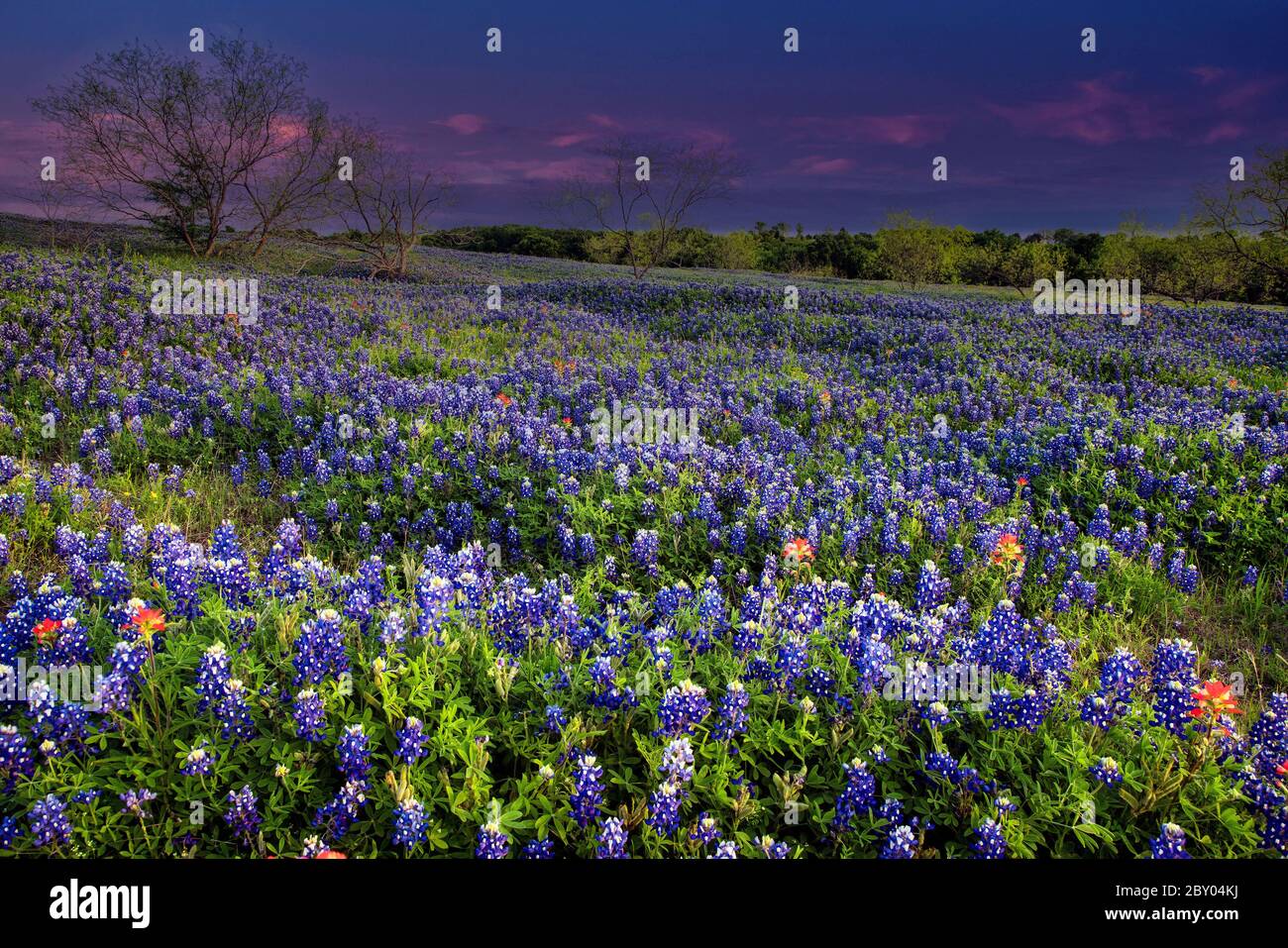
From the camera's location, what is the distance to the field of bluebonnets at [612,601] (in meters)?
2.77

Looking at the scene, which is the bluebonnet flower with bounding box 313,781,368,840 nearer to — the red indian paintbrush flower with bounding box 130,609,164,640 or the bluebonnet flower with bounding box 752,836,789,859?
the red indian paintbrush flower with bounding box 130,609,164,640

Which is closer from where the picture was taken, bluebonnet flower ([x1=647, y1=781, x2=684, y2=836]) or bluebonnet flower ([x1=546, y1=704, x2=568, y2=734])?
bluebonnet flower ([x1=647, y1=781, x2=684, y2=836])

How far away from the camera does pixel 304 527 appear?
256 inches

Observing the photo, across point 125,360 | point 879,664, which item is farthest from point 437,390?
point 879,664

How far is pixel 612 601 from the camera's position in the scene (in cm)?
506

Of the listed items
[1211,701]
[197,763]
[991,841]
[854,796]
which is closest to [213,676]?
[197,763]

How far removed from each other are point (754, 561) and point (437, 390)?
16.9 feet

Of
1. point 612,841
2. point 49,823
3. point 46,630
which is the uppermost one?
point 46,630

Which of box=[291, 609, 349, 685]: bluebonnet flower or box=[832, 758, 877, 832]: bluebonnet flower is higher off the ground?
box=[291, 609, 349, 685]: bluebonnet flower

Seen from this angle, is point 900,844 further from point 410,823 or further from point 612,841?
point 410,823

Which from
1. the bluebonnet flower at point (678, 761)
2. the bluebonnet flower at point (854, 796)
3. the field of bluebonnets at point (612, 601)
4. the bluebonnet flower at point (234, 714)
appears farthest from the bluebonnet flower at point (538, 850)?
the bluebonnet flower at point (234, 714)

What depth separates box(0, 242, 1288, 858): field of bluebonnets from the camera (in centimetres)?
277

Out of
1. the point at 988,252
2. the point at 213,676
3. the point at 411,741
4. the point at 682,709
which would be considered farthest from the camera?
the point at 988,252

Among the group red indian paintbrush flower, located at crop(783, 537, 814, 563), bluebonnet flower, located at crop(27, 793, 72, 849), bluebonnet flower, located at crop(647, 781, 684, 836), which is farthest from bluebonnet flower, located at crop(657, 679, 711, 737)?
red indian paintbrush flower, located at crop(783, 537, 814, 563)
